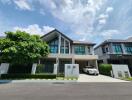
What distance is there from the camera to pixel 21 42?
57.7 feet

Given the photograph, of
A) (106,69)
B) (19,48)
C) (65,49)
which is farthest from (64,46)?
(19,48)

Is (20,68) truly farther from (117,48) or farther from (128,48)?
(128,48)

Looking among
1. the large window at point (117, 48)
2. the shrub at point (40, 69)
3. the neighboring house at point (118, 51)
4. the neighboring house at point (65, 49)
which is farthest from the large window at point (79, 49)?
the shrub at point (40, 69)

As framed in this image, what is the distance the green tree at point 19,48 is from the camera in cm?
1689

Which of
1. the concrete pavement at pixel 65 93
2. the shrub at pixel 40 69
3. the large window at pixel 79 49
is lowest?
the concrete pavement at pixel 65 93

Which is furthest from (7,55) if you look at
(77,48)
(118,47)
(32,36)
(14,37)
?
(118,47)

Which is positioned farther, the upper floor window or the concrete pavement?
the upper floor window

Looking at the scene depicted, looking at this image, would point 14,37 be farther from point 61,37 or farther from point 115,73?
point 115,73

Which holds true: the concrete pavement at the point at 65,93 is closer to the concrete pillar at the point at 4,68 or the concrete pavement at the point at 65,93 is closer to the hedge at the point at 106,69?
the concrete pillar at the point at 4,68

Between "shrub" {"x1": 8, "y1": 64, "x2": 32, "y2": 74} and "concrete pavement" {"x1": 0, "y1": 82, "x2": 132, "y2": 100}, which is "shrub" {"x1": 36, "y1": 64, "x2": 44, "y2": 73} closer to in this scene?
"shrub" {"x1": 8, "y1": 64, "x2": 32, "y2": 74}

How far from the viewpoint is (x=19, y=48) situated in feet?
55.5

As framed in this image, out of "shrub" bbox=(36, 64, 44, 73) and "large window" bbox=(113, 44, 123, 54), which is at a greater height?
"large window" bbox=(113, 44, 123, 54)

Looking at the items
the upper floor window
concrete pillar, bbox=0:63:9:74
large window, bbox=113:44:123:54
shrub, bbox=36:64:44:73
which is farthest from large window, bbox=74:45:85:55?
concrete pillar, bbox=0:63:9:74

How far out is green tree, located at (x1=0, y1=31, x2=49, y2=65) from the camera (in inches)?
665
